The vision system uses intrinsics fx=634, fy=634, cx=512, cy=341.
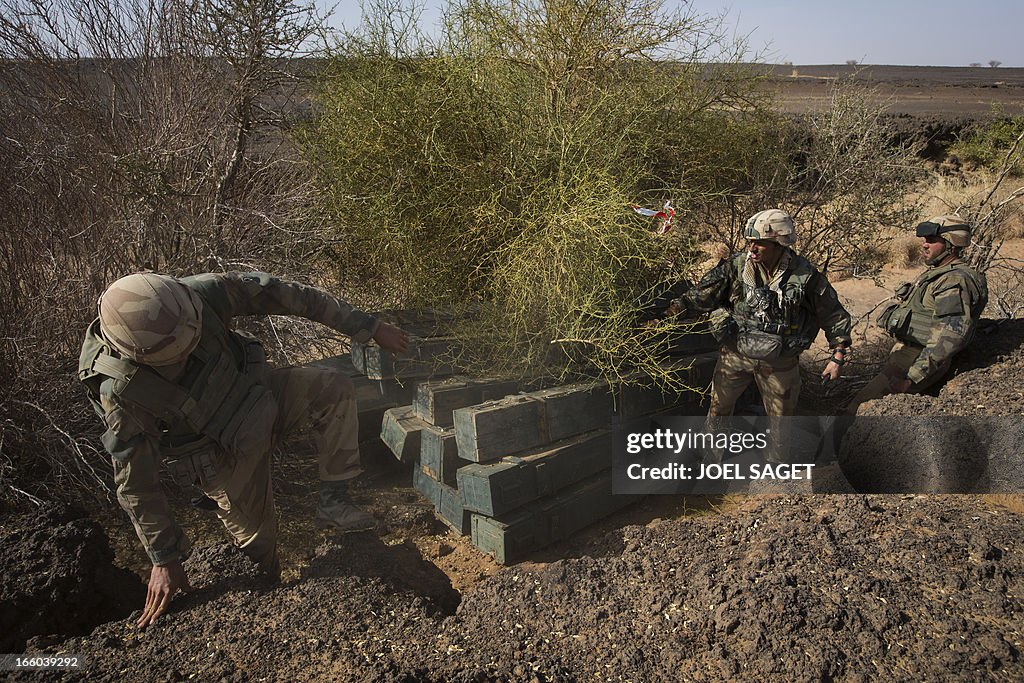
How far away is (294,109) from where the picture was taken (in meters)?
5.39

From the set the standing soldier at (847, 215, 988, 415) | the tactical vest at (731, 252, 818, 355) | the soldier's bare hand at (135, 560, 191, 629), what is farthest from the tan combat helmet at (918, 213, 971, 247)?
the soldier's bare hand at (135, 560, 191, 629)

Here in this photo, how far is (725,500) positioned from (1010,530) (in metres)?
1.38

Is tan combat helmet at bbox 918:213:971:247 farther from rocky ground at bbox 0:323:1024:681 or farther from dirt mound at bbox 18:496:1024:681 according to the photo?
dirt mound at bbox 18:496:1024:681

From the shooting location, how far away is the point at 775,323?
3781 millimetres

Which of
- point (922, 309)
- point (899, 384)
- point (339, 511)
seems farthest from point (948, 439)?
point (339, 511)

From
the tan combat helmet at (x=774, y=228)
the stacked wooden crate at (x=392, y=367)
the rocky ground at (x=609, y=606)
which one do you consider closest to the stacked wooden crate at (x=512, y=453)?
the stacked wooden crate at (x=392, y=367)

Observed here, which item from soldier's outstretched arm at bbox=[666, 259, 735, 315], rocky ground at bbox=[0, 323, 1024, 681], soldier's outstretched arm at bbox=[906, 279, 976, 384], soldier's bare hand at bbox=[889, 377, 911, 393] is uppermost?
soldier's outstretched arm at bbox=[666, 259, 735, 315]

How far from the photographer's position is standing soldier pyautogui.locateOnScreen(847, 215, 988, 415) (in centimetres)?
413

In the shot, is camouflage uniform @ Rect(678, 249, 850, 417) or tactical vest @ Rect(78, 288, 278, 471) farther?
camouflage uniform @ Rect(678, 249, 850, 417)

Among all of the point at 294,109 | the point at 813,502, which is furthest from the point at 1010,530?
the point at 294,109

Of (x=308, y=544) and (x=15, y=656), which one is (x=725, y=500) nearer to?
(x=308, y=544)

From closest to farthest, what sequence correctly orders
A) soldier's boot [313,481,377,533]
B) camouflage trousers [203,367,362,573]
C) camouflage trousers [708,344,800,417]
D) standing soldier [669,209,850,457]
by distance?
1. camouflage trousers [203,367,362,573]
2. soldier's boot [313,481,377,533]
3. standing soldier [669,209,850,457]
4. camouflage trousers [708,344,800,417]

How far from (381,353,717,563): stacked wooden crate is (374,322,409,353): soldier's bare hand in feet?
1.51

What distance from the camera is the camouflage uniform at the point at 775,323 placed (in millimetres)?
3717
